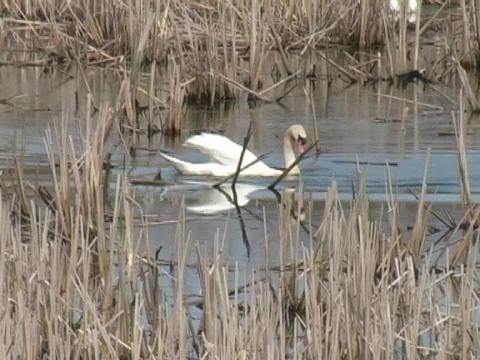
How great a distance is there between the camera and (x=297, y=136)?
1048 cm

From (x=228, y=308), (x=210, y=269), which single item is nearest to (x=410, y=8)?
(x=210, y=269)

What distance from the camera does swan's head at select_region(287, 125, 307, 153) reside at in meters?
10.4

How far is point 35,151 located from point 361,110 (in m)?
3.41

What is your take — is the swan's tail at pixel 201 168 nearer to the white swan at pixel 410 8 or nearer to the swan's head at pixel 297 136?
the swan's head at pixel 297 136

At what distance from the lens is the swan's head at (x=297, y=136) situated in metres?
10.4

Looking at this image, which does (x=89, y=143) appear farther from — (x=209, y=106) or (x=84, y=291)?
(x=209, y=106)

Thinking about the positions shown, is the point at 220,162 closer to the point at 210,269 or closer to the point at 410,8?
the point at 210,269

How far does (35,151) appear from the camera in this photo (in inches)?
421

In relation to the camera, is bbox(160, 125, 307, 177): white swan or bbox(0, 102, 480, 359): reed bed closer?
bbox(0, 102, 480, 359): reed bed

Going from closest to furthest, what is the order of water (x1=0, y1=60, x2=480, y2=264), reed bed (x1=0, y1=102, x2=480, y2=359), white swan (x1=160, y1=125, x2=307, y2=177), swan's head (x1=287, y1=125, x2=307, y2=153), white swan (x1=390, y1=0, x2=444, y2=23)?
reed bed (x1=0, y1=102, x2=480, y2=359) < water (x1=0, y1=60, x2=480, y2=264) < white swan (x1=160, y1=125, x2=307, y2=177) < swan's head (x1=287, y1=125, x2=307, y2=153) < white swan (x1=390, y1=0, x2=444, y2=23)

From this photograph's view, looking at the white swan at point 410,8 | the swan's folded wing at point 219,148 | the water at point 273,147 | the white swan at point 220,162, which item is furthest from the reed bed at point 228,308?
the white swan at point 410,8

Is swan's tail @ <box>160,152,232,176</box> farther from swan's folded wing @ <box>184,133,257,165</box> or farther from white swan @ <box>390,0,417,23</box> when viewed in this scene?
white swan @ <box>390,0,417,23</box>

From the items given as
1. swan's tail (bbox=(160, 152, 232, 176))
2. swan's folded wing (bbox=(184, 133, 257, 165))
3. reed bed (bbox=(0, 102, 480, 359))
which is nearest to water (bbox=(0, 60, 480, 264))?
swan's tail (bbox=(160, 152, 232, 176))

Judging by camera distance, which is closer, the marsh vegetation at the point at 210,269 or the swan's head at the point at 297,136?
the marsh vegetation at the point at 210,269
